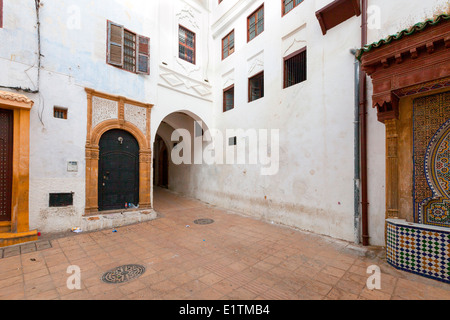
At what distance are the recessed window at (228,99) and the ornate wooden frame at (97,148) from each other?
3264mm

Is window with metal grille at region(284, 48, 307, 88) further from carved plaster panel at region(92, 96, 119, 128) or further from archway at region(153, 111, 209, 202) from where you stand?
carved plaster panel at region(92, 96, 119, 128)

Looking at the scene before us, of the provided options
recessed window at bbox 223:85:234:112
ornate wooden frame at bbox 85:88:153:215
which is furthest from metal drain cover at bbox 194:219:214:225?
recessed window at bbox 223:85:234:112

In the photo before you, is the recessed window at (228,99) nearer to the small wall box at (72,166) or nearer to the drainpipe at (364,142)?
the drainpipe at (364,142)

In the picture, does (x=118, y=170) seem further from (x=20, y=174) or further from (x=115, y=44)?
(x=115, y=44)

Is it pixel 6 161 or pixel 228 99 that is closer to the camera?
pixel 6 161

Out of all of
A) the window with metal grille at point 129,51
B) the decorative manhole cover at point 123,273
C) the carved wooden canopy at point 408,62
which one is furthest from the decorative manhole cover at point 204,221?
the window with metal grille at point 129,51

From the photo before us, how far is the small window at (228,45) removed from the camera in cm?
912

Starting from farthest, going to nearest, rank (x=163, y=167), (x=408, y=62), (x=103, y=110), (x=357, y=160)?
1. (x=163, y=167)
2. (x=103, y=110)
3. (x=357, y=160)
4. (x=408, y=62)

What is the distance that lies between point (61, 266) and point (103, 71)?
18.2 ft

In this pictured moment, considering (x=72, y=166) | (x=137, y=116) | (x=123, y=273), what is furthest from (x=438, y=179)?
(x=72, y=166)

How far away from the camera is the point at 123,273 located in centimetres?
359

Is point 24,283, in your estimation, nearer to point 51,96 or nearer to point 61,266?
point 61,266

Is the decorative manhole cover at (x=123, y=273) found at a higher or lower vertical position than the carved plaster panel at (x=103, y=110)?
lower

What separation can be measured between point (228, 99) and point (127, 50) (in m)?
4.28
